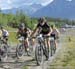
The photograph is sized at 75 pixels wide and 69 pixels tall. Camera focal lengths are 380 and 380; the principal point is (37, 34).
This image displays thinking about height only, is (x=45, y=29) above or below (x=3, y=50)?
above

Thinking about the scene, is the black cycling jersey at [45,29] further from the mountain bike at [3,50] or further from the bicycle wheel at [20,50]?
the mountain bike at [3,50]

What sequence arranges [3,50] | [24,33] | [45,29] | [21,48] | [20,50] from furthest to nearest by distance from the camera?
[24,33]
[21,48]
[20,50]
[3,50]
[45,29]

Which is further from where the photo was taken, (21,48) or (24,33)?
(24,33)

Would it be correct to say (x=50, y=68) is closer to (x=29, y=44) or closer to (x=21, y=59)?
(x=21, y=59)

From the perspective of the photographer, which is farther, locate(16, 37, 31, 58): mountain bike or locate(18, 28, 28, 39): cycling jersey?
locate(18, 28, 28, 39): cycling jersey

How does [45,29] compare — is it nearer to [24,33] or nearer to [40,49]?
[40,49]

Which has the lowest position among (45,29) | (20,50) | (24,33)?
(20,50)

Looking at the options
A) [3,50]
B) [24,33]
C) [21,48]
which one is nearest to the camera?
[3,50]

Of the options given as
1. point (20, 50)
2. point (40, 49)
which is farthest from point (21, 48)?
point (40, 49)

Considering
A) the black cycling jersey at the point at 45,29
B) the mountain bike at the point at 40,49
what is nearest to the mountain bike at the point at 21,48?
the black cycling jersey at the point at 45,29

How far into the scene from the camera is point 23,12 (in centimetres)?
15662

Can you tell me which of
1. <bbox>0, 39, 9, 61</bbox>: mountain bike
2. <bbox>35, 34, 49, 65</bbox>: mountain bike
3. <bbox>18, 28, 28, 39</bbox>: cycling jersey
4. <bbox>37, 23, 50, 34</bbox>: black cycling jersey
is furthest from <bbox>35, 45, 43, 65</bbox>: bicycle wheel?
<bbox>18, 28, 28, 39</bbox>: cycling jersey

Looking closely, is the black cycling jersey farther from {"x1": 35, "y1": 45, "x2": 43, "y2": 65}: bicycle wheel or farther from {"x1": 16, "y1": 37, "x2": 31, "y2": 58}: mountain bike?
{"x1": 16, "y1": 37, "x2": 31, "y2": 58}: mountain bike

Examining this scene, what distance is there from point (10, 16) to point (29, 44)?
132m
